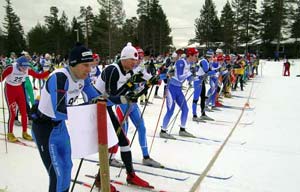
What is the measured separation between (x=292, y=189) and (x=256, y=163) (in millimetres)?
1107

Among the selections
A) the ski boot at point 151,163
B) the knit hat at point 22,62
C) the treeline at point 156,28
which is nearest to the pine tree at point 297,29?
the treeline at point 156,28

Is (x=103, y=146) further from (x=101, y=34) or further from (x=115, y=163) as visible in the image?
(x=101, y=34)

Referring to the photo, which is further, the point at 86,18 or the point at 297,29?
the point at 86,18

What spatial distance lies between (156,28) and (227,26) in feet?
43.8

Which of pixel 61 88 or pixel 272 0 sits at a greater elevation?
pixel 272 0

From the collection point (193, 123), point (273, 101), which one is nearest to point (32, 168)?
point (193, 123)

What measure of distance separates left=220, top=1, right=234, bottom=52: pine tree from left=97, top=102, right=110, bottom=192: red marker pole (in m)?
56.5

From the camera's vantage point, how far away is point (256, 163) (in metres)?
5.48

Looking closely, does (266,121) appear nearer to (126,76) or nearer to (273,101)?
(273,101)

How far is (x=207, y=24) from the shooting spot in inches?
2400

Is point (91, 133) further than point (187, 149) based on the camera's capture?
No

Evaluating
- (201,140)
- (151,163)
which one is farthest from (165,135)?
(151,163)

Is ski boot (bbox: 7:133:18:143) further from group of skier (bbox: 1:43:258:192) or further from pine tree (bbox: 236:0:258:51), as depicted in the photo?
pine tree (bbox: 236:0:258:51)

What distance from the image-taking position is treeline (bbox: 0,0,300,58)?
52.0 m
